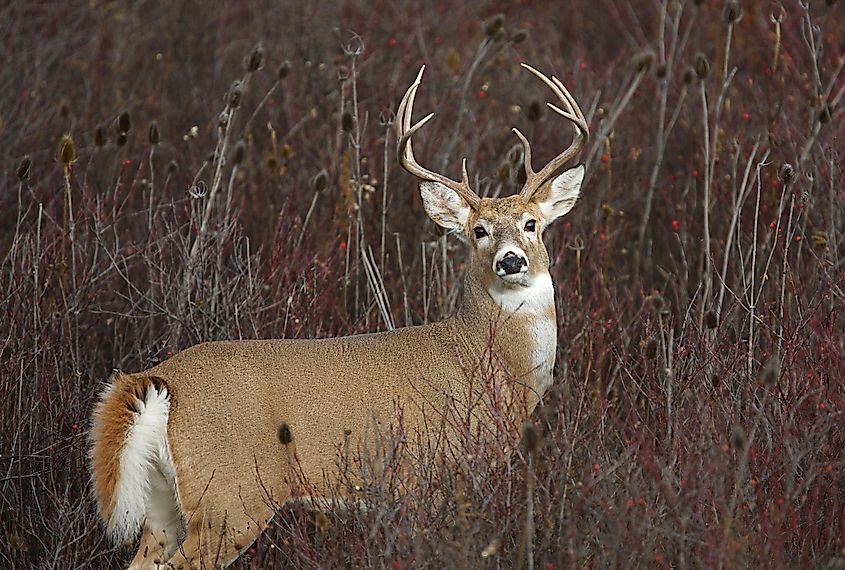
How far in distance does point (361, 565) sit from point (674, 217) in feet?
11.7

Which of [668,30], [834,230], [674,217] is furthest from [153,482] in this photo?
[668,30]

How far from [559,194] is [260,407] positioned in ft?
4.17

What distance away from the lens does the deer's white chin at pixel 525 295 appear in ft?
13.9

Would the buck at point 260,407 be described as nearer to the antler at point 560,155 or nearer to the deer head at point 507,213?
the deer head at point 507,213

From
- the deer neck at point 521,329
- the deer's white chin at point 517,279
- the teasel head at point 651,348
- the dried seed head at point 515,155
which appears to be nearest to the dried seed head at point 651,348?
the teasel head at point 651,348

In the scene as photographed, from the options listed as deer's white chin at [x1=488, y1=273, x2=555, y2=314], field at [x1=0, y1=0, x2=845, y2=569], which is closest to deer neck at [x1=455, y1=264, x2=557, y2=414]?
deer's white chin at [x1=488, y1=273, x2=555, y2=314]

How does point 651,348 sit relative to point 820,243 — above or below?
below

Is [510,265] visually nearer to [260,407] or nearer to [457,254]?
[260,407]

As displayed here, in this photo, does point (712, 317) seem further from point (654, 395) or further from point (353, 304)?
point (353, 304)

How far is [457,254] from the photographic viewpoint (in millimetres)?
6016

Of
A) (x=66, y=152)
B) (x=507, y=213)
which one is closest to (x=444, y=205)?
(x=507, y=213)

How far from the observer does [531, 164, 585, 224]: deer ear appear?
4.39m

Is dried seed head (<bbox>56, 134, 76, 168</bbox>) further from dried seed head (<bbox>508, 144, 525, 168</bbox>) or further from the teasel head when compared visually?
the teasel head

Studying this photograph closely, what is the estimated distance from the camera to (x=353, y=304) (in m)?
5.77
